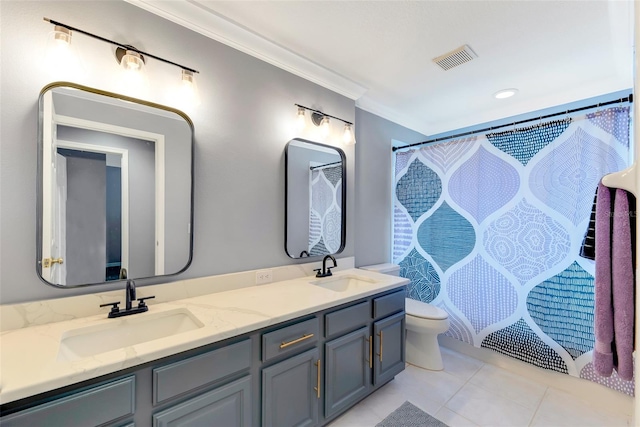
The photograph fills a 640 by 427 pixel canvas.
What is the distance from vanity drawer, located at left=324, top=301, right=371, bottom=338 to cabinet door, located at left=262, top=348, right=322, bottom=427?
0.49 feet

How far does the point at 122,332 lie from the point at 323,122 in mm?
1867

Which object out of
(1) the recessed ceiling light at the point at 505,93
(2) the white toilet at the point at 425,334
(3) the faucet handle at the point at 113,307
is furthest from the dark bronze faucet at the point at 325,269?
(1) the recessed ceiling light at the point at 505,93

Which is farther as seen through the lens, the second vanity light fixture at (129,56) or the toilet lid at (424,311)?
the toilet lid at (424,311)

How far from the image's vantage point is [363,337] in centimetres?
176

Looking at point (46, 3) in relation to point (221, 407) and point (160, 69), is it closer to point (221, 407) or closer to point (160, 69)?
point (160, 69)

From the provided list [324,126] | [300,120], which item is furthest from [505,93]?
[300,120]

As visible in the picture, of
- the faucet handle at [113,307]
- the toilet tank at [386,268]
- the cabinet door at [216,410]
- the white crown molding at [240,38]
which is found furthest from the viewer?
the toilet tank at [386,268]

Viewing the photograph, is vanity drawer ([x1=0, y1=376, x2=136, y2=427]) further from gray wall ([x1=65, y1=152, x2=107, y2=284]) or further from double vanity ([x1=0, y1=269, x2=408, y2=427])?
gray wall ([x1=65, y1=152, x2=107, y2=284])

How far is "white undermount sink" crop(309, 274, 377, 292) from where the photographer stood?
81.3 inches

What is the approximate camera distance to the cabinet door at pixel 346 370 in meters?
1.57

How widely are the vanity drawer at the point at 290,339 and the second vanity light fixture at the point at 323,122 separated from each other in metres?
1.42

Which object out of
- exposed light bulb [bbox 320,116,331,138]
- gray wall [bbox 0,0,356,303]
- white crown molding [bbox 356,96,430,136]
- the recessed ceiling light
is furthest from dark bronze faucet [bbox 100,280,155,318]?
the recessed ceiling light

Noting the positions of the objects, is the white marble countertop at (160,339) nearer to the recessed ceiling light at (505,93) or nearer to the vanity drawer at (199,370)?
the vanity drawer at (199,370)

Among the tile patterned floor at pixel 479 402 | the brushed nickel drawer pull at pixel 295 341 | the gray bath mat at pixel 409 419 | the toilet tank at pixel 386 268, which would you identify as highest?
the toilet tank at pixel 386 268
